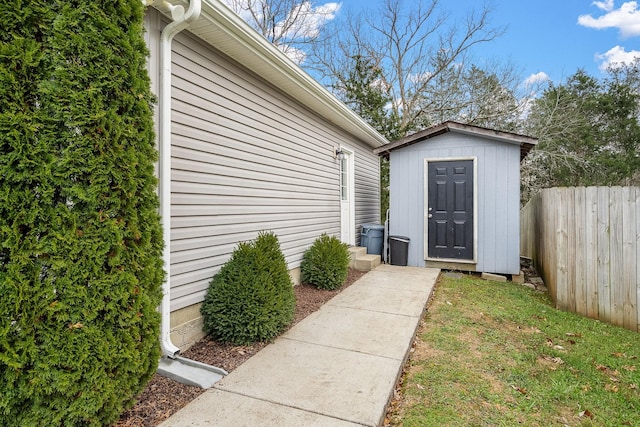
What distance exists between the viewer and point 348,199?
25.6 feet

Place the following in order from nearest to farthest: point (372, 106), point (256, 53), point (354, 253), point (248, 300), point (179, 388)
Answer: point (179, 388), point (248, 300), point (256, 53), point (354, 253), point (372, 106)

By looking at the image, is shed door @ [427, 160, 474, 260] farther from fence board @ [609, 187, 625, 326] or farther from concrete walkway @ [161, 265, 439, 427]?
concrete walkway @ [161, 265, 439, 427]

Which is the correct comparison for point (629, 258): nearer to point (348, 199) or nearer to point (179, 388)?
point (179, 388)

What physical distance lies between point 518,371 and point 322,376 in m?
1.59

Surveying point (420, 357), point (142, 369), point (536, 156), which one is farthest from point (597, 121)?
point (142, 369)

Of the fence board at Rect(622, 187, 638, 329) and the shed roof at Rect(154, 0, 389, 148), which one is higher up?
the shed roof at Rect(154, 0, 389, 148)

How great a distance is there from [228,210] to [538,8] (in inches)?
610

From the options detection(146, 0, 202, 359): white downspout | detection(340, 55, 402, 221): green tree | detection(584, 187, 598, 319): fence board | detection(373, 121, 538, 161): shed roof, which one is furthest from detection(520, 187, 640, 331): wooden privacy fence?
detection(340, 55, 402, 221): green tree

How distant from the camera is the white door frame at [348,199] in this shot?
7473 millimetres

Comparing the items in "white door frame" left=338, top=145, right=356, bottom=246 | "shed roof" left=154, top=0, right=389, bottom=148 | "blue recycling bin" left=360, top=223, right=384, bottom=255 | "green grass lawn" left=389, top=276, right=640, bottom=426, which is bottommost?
"green grass lawn" left=389, top=276, right=640, bottom=426

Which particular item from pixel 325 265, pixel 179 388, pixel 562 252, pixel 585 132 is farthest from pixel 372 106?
pixel 179 388

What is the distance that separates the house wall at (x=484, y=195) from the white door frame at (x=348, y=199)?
1228mm

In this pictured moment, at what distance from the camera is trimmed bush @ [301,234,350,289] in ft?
16.8

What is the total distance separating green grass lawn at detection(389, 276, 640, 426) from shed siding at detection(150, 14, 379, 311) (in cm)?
212
